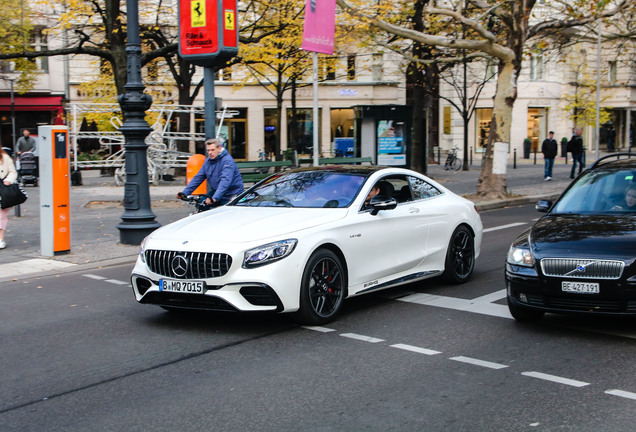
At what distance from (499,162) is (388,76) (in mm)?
30468

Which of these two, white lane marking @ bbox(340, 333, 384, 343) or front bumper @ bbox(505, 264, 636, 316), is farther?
white lane marking @ bbox(340, 333, 384, 343)

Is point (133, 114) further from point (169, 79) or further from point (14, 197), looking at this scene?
point (169, 79)

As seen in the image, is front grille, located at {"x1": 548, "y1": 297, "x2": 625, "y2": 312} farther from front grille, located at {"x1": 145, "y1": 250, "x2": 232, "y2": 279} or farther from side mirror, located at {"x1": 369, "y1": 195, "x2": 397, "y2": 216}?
front grille, located at {"x1": 145, "y1": 250, "x2": 232, "y2": 279}

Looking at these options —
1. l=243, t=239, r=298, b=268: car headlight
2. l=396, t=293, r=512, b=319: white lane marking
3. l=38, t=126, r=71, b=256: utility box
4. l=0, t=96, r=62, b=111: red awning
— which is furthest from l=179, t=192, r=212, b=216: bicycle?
l=0, t=96, r=62, b=111: red awning

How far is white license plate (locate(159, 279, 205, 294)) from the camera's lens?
668 cm

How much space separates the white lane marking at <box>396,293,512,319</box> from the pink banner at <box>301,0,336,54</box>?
7656 millimetres

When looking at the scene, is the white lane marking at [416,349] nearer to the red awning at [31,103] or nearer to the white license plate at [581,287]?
the white license plate at [581,287]

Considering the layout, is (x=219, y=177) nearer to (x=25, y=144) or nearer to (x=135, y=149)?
(x=135, y=149)

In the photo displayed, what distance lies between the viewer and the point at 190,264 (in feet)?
22.1

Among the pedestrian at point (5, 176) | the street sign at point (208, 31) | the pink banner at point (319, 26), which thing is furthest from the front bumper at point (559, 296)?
the pink banner at point (319, 26)

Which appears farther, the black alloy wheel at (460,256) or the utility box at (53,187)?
the utility box at (53,187)

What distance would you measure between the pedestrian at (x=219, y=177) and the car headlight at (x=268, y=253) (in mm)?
3368

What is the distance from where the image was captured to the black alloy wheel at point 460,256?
9.01 metres

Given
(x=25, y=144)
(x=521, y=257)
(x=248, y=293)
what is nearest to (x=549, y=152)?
(x=25, y=144)
